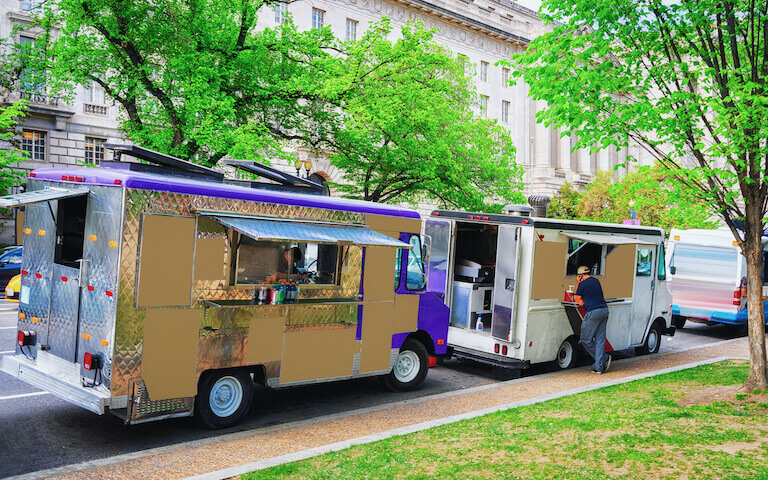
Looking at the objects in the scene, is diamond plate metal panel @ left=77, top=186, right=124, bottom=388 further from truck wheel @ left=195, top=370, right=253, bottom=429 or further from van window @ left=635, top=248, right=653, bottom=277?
van window @ left=635, top=248, right=653, bottom=277

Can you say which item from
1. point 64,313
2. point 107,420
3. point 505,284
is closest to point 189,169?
point 64,313

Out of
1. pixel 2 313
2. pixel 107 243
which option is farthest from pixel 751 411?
pixel 2 313

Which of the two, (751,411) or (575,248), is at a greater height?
(575,248)

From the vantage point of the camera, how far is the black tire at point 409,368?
10547 millimetres

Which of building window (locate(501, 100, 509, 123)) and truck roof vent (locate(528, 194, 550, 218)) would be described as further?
building window (locate(501, 100, 509, 123))

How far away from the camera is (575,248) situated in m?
12.6

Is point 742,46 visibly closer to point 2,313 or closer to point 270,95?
point 270,95

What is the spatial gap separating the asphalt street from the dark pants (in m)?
2.02

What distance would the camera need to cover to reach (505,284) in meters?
11.9

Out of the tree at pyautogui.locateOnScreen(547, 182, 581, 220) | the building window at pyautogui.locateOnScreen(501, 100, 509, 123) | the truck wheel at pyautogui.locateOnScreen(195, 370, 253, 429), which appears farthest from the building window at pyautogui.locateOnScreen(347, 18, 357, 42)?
the truck wheel at pyautogui.locateOnScreen(195, 370, 253, 429)

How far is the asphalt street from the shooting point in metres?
7.04

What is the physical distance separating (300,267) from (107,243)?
266 cm

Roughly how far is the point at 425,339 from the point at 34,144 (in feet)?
88.6

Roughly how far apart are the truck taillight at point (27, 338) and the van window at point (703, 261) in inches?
643
